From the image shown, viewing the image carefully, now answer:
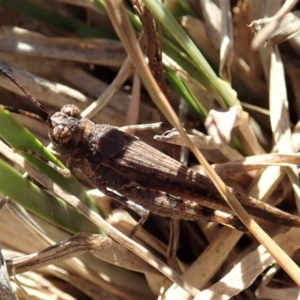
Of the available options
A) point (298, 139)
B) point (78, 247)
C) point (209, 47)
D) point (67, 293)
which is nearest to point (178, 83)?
point (209, 47)

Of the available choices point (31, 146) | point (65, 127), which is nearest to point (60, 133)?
point (65, 127)


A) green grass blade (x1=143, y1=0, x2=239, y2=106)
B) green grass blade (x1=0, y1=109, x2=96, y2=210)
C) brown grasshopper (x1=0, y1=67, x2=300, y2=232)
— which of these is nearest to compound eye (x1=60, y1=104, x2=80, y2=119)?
brown grasshopper (x1=0, y1=67, x2=300, y2=232)

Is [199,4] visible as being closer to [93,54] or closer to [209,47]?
[209,47]

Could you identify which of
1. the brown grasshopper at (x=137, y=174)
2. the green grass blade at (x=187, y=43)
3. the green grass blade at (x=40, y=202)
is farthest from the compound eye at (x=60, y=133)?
the green grass blade at (x=187, y=43)

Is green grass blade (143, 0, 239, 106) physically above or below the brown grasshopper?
above

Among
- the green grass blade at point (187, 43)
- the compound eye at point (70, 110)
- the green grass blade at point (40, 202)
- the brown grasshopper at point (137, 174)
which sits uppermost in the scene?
the green grass blade at point (187, 43)

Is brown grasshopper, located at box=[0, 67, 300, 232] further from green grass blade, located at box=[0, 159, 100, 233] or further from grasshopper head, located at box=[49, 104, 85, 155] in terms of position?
green grass blade, located at box=[0, 159, 100, 233]

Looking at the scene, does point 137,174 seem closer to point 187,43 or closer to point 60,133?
point 60,133

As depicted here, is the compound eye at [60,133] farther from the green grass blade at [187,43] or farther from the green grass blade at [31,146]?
the green grass blade at [187,43]
